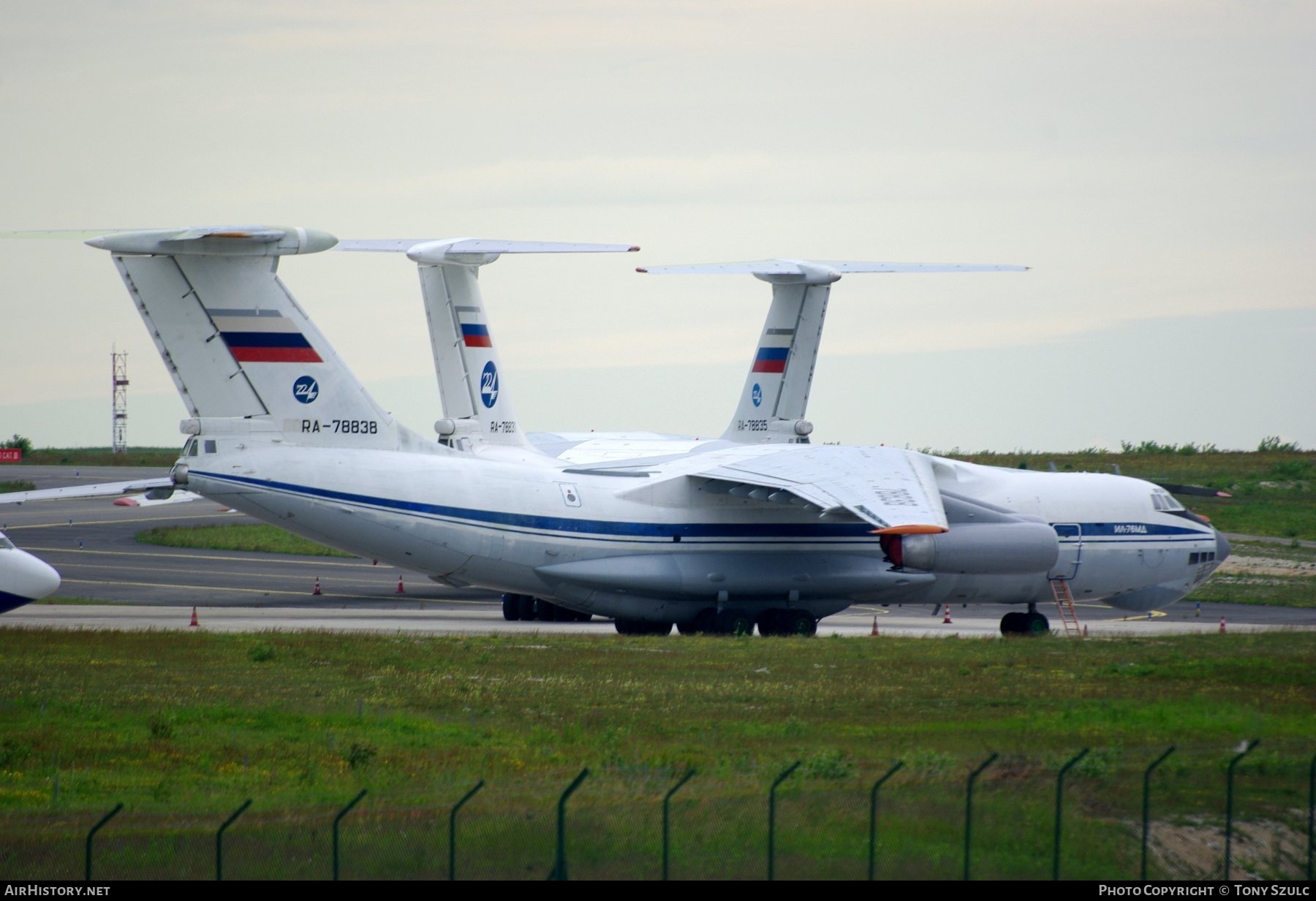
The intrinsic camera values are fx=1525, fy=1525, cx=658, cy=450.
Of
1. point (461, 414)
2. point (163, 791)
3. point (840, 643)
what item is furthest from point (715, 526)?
point (163, 791)

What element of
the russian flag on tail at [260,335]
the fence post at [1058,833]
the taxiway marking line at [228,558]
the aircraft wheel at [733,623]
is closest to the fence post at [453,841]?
the fence post at [1058,833]

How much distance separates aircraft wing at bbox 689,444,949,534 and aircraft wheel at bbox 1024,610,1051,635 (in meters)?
3.71

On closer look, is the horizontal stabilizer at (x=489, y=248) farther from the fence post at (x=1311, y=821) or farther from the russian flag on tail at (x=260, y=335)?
the fence post at (x=1311, y=821)

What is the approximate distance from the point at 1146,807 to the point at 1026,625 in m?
18.1

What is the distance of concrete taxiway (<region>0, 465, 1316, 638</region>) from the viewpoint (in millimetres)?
27938

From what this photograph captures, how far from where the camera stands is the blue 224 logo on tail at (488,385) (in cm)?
3369

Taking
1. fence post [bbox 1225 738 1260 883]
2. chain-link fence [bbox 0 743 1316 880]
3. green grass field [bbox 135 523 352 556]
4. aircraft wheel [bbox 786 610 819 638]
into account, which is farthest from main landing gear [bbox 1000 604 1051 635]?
green grass field [bbox 135 523 352 556]

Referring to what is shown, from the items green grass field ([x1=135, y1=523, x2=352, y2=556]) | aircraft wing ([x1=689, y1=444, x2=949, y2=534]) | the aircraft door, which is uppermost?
aircraft wing ([x1=689, y1=444, x2=949, y2=534])

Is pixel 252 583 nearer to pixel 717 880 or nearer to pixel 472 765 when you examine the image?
pixel 472 765

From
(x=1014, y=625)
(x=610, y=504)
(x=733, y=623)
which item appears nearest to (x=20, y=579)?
(x=610, y=504)

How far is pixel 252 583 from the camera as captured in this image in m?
36.1

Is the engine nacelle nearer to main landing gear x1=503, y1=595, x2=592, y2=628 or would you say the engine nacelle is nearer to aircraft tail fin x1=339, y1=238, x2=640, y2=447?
main landing gear x1=503, y1=595, x2=592, y2=628

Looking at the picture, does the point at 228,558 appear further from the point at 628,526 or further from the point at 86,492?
the point at 628,526

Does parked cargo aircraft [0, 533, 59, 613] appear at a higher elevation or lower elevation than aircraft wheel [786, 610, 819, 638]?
higher
